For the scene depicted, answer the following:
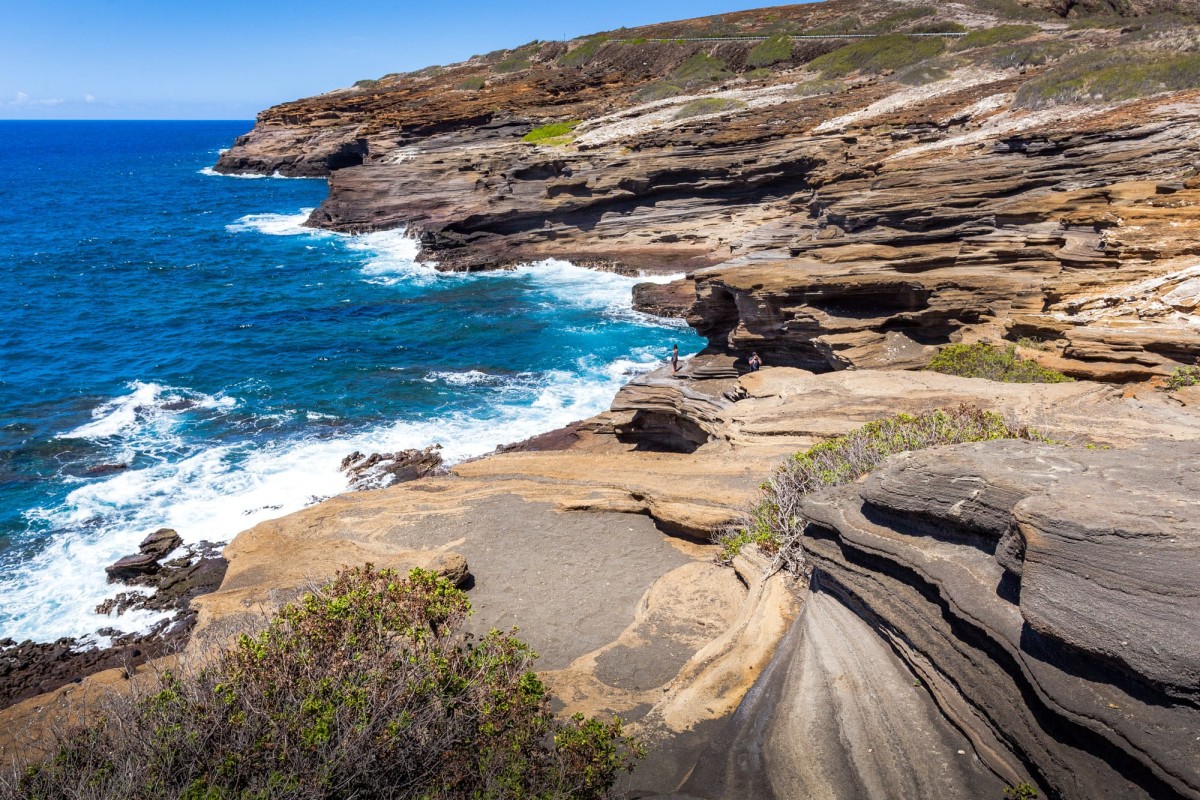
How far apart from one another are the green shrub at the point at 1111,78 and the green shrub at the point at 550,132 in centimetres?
3499

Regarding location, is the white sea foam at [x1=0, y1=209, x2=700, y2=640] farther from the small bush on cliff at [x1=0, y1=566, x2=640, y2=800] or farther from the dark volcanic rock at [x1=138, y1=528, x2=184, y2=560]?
the small bush on cliff at [x1=0, y1=566, x2=640, y2=800]

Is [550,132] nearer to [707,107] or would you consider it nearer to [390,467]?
[707,107]

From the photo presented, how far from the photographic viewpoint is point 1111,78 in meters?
33.2

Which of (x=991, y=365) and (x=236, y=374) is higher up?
(x=991, y=365)

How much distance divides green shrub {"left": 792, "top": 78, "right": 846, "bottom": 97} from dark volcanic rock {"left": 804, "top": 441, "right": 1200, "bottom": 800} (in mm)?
54965

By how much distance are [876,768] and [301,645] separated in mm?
5904

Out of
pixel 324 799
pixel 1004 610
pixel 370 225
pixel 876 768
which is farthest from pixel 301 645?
pixel 370 225

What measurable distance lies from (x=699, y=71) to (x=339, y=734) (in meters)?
77.9

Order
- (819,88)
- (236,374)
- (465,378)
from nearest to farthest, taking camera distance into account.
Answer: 1. (465,378)
2. (236,374)
3. (819,88)

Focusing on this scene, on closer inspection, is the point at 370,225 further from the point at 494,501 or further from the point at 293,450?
the point at 494,501

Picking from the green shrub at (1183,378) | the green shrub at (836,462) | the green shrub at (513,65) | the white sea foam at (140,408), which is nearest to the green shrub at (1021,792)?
the green shrub at (836,462)

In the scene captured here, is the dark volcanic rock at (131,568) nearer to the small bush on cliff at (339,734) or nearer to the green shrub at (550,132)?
the small bush on cliff at (339,734)

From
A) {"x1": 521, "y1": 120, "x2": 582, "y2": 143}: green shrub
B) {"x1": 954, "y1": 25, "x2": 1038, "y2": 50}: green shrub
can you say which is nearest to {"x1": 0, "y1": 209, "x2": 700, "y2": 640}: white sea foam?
{"x1": 521, "y1": 120, "x2": 582, "y2": 143}: green shrub

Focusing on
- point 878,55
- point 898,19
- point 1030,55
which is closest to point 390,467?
point 1030,55
